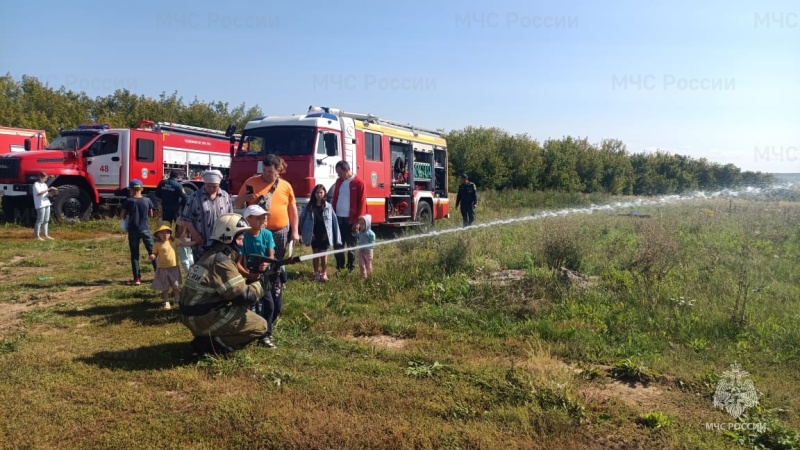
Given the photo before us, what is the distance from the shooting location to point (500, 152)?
145 feet

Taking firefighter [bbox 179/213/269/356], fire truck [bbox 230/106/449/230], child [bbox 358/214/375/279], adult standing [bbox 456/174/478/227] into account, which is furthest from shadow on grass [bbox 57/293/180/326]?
adult standing [bbox 456/174/478/227]

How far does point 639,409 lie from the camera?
12.9 ft

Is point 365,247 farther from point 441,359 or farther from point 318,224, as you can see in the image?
point 441,359

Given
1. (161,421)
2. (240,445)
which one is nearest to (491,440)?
(240,445)

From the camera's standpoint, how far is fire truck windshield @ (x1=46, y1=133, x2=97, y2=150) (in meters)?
16.4

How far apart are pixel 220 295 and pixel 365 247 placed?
11.9 feet

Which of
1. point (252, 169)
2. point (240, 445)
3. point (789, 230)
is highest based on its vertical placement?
point (252, 169)

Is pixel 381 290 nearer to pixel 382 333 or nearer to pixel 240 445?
pixel 382 333

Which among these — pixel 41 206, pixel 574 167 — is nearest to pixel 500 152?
pixel 574 167

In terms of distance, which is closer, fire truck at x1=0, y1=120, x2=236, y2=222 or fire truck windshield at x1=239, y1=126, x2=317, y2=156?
fire truck windshield at x1=239, y1=126, x2=317, y2=156

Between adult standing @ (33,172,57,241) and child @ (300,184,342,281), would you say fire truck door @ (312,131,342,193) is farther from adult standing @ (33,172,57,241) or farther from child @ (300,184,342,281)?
adult standing @ (33,172,57,241)

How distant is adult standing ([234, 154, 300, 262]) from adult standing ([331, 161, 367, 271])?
1.98 meters

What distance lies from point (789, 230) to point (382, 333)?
11.6 m

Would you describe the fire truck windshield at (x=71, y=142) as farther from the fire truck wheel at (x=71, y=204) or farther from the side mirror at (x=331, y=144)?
the side mirror at (x=331, y=144)
